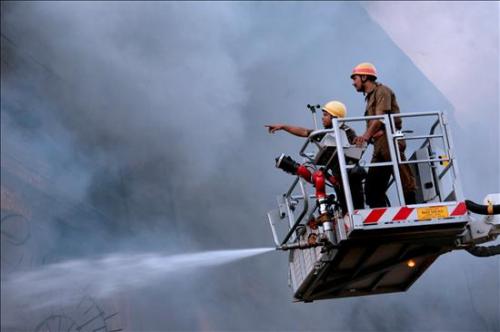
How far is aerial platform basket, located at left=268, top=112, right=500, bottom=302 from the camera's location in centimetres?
462

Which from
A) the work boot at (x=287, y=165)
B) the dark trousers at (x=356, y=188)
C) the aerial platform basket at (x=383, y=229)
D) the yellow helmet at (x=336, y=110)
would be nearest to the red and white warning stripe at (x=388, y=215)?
the aerial platform basket at (x=383, y=229)

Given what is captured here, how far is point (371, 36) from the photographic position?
1029cm

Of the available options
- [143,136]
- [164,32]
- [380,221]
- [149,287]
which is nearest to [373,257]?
[380,221]

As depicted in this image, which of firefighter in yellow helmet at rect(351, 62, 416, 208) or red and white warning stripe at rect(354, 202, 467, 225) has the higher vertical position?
firefighter in yellow helmet at rect(351, 62, 416, 208)

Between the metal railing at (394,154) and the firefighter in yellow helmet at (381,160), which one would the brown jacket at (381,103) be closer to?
the firefighter in yellow helmet at (381,160)

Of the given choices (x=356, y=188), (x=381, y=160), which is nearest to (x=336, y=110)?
(x=381, y=160)

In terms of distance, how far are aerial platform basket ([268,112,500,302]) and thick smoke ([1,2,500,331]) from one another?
2.98 meters

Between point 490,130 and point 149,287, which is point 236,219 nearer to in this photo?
point 149,287

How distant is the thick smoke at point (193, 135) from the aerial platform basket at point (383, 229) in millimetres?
2978

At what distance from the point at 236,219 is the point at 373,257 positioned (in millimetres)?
4178

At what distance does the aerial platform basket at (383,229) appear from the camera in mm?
4617

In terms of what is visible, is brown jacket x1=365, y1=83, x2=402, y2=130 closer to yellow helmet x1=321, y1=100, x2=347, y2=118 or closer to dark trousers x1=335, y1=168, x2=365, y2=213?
yellow helmet x1=321, y1=100, x2=347, y2=118

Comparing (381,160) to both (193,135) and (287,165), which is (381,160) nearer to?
(287,165)

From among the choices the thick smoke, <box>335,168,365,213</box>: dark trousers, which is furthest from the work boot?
the thick smoke
